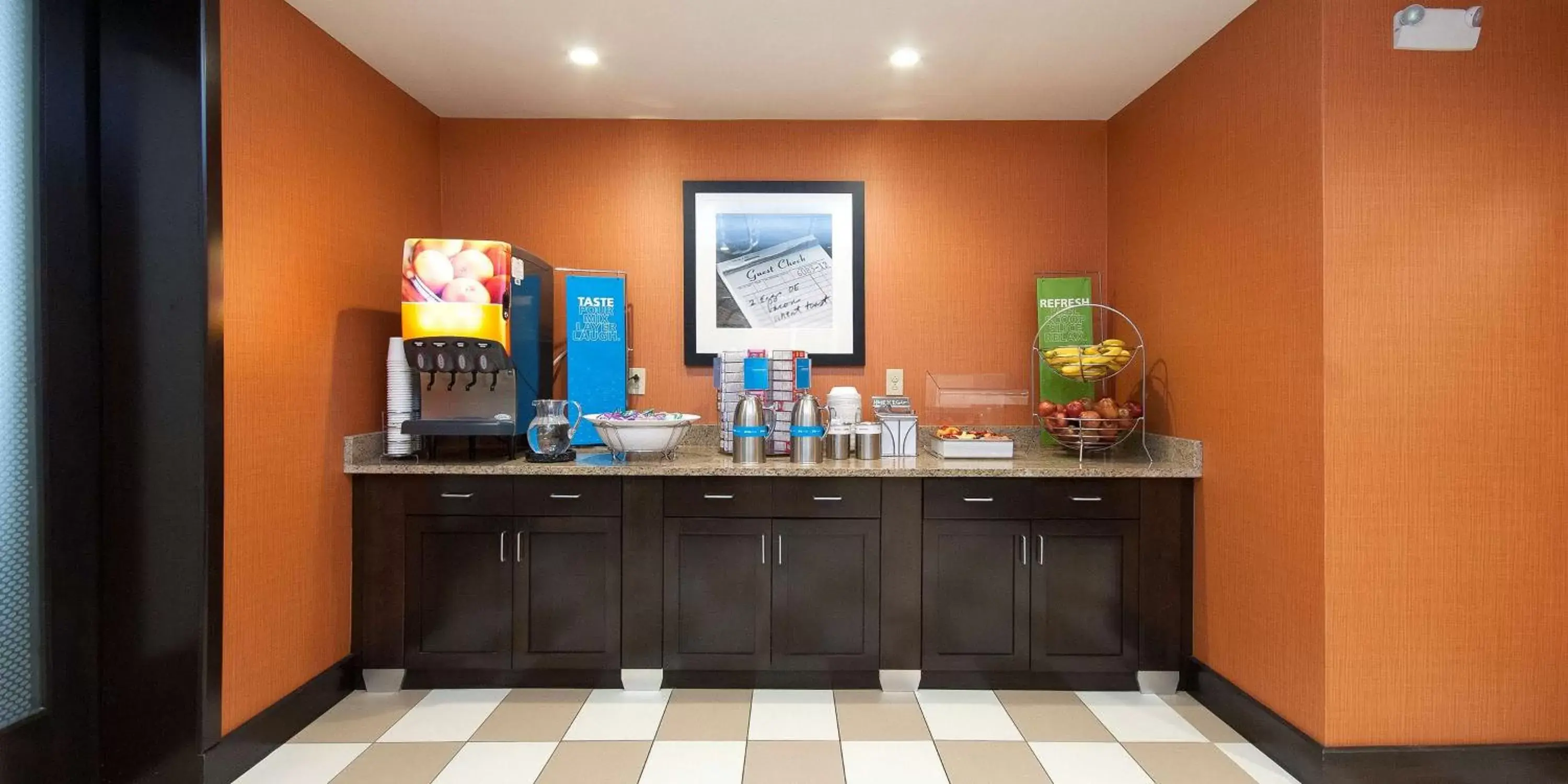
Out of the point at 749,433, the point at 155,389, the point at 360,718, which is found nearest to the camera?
the point at 155,389

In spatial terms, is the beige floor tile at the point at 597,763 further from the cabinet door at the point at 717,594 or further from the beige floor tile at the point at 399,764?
the cabinet door at the point at 717,594

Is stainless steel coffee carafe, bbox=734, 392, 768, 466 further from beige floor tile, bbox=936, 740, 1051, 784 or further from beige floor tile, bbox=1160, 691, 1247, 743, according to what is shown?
beige floor tile, bbox=1160, 691, 1247, 743

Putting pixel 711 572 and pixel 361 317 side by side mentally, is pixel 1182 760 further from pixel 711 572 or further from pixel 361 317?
pixel 361 317

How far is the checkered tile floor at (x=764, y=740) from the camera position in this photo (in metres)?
2.23

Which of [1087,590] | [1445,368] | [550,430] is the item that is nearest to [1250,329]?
[1445,368]

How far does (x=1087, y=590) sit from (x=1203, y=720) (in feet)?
1.85

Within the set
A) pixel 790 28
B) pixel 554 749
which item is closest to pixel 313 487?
pixel 554 749

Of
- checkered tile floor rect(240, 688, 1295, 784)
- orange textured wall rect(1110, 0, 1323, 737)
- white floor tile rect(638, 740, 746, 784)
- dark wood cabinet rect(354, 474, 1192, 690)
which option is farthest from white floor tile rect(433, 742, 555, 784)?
orange textured wall rect(1110, 0, 1323, 737)

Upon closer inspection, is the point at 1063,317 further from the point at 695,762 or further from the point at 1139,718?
the point at 695,762

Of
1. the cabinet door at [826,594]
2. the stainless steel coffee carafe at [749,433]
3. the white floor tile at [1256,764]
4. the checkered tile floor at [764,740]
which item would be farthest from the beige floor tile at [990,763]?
the stainless steel coffee carafe at [749,433]

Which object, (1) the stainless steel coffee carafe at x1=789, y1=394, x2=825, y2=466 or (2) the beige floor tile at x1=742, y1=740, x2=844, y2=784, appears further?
(1) the stainless steel coffee carafe at x1=789, y1=394, x2=825, y2=466

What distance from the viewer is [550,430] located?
113 inches

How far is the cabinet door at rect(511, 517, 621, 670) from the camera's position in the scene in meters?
2.81

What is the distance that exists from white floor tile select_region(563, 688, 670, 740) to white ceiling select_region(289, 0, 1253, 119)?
2.47 meters
